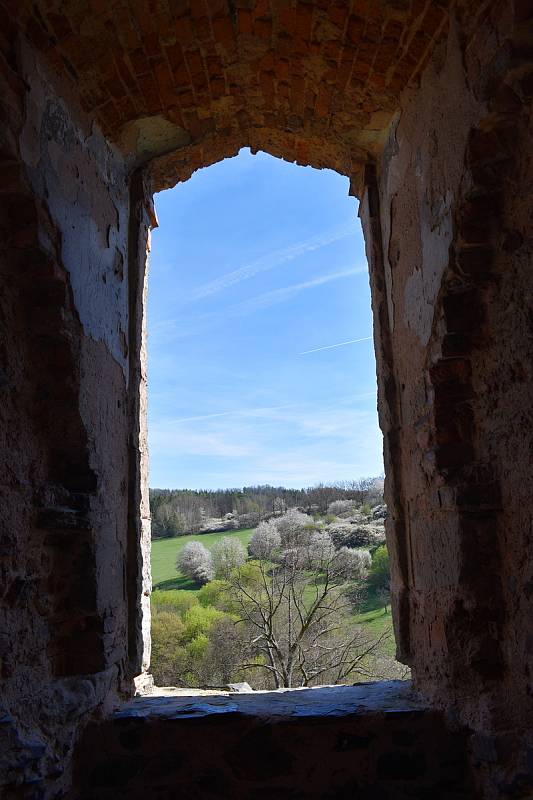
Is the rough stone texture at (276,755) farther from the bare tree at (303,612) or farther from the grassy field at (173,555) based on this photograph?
the grassy field at (173,555)

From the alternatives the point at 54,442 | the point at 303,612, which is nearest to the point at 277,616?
the point at 303,612

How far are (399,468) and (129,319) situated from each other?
152 cm

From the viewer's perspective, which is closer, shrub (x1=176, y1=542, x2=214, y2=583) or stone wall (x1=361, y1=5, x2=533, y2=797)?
stone wall (x1=361, y1=5, x2=533, y2=797)

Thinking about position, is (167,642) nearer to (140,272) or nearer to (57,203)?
(140,272)

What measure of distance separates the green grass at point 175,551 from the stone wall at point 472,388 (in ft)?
43.6

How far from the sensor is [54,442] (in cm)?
216

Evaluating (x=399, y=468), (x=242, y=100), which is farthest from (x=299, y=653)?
(x=242, y=100)

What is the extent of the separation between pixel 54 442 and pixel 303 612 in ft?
39.3

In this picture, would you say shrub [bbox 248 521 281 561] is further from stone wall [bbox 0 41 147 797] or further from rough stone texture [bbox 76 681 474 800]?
rough stone texture [bbox 76 681 474 800]

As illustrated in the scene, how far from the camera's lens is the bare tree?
11.6 m

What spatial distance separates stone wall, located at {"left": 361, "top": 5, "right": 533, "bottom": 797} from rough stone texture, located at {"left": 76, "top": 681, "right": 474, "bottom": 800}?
18cm

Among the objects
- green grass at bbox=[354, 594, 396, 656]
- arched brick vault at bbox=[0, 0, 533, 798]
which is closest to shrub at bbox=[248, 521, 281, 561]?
green grass at bbox=[354, 594, 396, 656]

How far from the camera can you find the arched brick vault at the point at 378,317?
1.83 metres

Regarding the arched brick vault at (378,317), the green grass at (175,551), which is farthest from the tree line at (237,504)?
the arched brick vault at (378,317)
